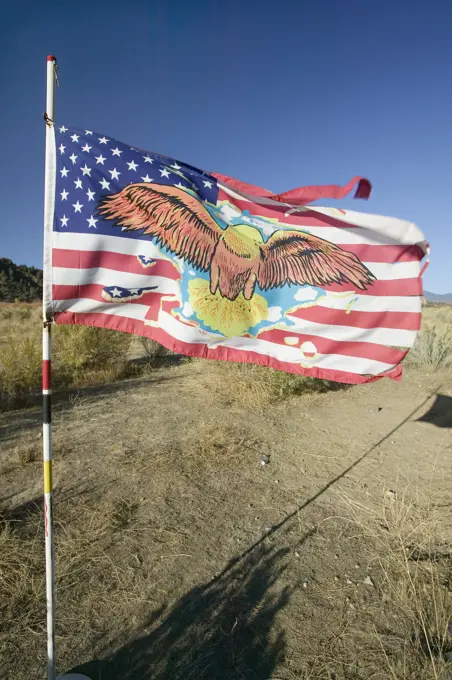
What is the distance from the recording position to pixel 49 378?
2160 millimetres

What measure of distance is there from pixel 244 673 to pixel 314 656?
16.2 inches

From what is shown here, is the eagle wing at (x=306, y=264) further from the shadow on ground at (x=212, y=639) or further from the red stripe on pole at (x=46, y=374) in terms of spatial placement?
the shadow on ground at (x=212, y=639)

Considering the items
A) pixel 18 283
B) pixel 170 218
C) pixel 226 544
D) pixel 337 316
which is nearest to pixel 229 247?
pixel 170 218

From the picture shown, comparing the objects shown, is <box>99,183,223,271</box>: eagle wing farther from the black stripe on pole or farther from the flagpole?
the black stripe on pole

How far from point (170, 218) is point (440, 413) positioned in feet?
19.3

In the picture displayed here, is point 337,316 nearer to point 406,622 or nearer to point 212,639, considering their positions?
point 406,622

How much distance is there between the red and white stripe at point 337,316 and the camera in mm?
2631

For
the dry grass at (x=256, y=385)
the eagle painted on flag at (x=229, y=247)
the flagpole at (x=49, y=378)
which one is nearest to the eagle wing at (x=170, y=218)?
the eagle painted on flag at (x=229, y=247)

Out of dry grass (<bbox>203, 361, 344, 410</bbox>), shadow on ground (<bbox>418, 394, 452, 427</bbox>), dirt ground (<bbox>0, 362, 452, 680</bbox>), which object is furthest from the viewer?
dry grass (<bbox>203, 361, 344, 410</bbox>)

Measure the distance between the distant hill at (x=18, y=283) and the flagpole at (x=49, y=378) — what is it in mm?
37307

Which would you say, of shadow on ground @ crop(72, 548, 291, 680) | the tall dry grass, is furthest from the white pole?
the tall dry grass

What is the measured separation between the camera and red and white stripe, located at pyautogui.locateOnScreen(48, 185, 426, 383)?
2631 millimetres

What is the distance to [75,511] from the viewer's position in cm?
352

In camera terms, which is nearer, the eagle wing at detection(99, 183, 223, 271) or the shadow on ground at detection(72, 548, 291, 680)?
the shadow on ground at detection(72, 548, 291, 680)
